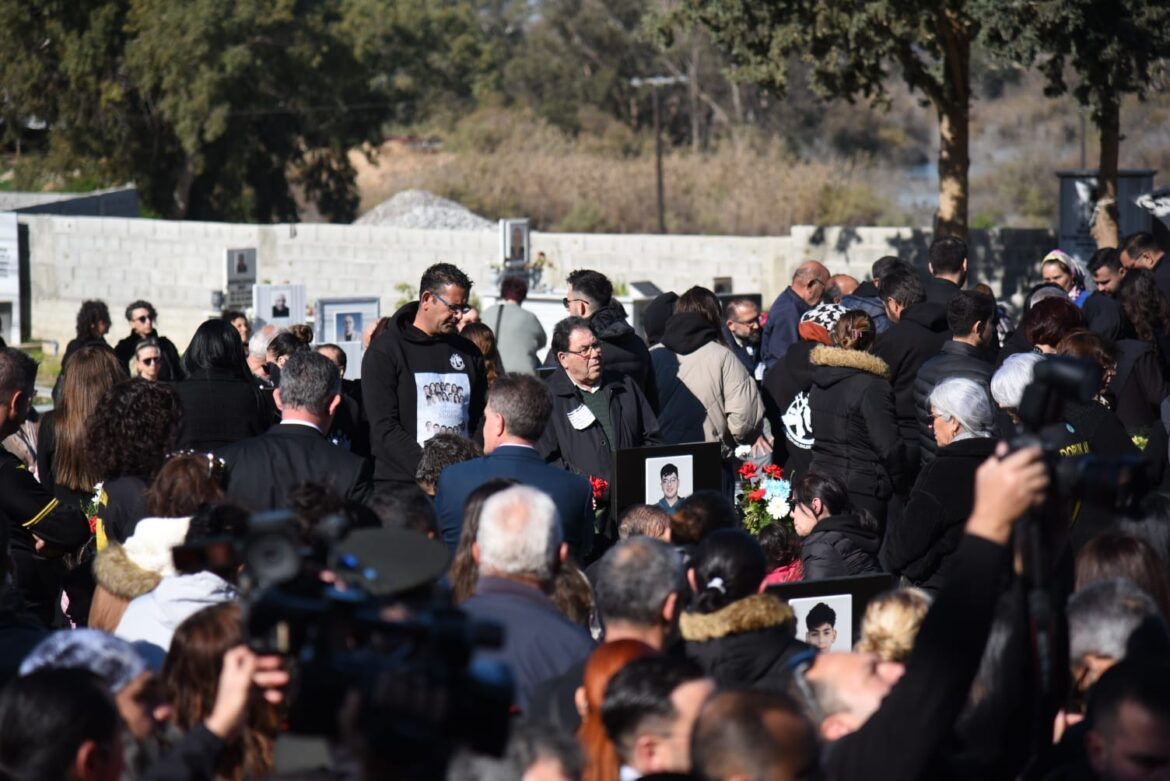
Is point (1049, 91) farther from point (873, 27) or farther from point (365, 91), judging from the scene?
point (365, 91)

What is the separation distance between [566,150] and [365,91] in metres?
8.94

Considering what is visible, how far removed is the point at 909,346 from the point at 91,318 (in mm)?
5968

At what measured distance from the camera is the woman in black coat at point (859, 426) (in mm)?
7617

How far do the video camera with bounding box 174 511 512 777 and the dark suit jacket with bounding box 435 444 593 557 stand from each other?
239 centimetres

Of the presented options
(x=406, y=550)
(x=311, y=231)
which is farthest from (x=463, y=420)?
(x=311, y=231)

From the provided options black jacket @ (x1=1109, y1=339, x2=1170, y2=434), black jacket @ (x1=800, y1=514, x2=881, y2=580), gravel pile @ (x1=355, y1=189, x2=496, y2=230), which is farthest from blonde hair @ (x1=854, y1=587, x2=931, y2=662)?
gravel pile @ (x1=355, y1=189, x2=496, y2=230)

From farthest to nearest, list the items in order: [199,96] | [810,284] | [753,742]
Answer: [199,96] < [810,284] < [753,742]

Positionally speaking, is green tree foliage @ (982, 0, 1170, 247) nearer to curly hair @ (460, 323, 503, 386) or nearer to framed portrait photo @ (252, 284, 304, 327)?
framed portrait photo @ (252, 284, 304, 327)

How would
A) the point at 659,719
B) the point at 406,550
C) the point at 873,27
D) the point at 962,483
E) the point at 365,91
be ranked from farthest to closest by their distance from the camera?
1. the point at 365,91
2. the point at 873,27
3. the point at 962,483
4. the point at 659,719
5. the point at 406,550

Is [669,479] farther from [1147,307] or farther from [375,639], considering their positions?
[375,639]

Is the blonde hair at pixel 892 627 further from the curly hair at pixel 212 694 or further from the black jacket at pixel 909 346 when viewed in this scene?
the black jacket at pixel 909 346

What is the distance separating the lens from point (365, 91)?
46438 millimetres

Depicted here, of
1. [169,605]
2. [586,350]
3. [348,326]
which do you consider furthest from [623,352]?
[348,326]

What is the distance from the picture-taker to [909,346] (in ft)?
28.3
